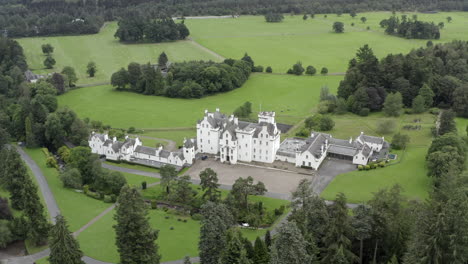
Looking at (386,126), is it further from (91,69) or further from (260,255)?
(91,69)

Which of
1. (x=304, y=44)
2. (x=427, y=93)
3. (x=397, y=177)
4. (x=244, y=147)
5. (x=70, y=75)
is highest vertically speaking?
(x=304, y=44)

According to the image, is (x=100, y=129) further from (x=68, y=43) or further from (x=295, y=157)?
(x=68, y=43)

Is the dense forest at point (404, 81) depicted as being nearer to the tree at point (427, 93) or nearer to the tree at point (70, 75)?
the tree at point (427, 93)

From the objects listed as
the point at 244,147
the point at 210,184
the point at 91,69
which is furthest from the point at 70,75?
the point at 210,184

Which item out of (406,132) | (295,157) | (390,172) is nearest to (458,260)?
(390,172)

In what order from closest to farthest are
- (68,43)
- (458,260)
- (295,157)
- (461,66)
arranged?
1. (458,260)
2. (295,157)
3. (461,66)
4. (68,43)

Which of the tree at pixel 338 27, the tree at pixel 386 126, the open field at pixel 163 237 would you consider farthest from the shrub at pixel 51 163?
the tree at pixel 338 27
